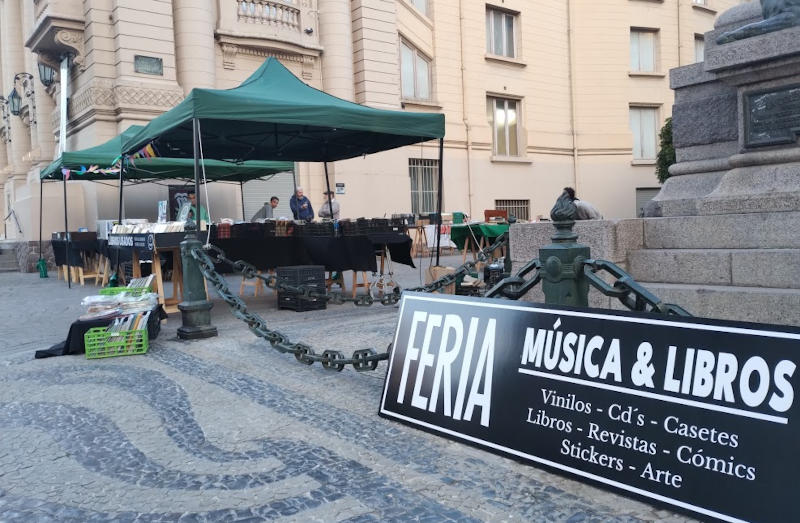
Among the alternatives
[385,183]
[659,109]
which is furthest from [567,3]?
[385,183]

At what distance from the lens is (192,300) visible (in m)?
6.70

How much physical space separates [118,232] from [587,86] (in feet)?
66.3

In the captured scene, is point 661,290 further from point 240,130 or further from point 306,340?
point 240,130

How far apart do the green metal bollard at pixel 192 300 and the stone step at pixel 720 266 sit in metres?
4.26

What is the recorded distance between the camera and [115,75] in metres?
15.0

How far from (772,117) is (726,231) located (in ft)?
3.55

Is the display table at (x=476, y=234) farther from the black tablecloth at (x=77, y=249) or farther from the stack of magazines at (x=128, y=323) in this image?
the black tablecloth at (x=77, y=249)

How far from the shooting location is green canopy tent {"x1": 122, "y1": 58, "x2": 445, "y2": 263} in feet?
24.8

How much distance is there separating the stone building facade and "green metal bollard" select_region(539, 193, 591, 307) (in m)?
13.6

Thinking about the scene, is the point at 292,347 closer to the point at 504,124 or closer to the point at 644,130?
the point at 504,124

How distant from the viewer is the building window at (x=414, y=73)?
2000cm

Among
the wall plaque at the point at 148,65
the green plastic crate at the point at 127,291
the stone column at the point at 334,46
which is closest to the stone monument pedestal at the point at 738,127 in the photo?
the green plastic crate at the point at 127,291

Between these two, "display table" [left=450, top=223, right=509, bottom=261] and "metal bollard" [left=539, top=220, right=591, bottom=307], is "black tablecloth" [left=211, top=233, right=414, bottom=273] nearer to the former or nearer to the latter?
"display table" [left=450, top=223, right=509, bottom=261]

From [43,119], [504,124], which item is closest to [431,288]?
[43,119]
